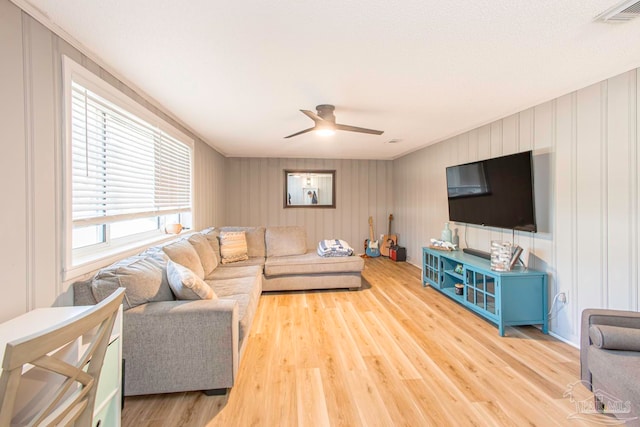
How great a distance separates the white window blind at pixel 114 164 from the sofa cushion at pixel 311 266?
1477mm

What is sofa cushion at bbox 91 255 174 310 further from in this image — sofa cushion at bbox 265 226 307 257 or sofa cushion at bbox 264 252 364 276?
sofa cushion at bbox 265 226 307 257

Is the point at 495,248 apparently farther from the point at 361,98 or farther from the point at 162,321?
the point at 162,321

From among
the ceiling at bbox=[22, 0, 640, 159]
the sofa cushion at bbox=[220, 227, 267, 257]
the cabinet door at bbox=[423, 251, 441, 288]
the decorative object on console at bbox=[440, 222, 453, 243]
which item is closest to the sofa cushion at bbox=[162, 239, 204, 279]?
the sofa cushion at bbox=[220, 227, 267, 257]

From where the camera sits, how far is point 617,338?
1585 mm

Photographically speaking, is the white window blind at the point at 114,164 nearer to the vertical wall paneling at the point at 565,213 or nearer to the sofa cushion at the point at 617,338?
the sofa cushion at the point at 617,338

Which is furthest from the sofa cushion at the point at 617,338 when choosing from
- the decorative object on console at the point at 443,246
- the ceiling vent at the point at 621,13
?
the decorative object on console at the point at 443,246

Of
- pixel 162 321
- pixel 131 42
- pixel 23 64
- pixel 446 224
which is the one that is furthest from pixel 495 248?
pixel 23 64

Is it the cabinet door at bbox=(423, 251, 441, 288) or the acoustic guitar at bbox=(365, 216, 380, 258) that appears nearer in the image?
the cabinet door at bbox=(423, 251, 441, 288)

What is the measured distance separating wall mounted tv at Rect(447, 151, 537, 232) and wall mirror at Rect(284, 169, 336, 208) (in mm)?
2845

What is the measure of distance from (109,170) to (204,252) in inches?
55.7

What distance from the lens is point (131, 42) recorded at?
1.73m

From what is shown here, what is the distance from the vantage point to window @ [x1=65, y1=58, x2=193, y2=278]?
180 centimetres

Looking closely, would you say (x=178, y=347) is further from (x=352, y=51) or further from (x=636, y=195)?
(x=636, y=195)

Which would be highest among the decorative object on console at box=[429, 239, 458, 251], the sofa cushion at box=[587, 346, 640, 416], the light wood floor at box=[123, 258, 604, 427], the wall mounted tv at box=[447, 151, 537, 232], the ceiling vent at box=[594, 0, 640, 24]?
the ceiling vent at box=[594, 0, 640, 24]
